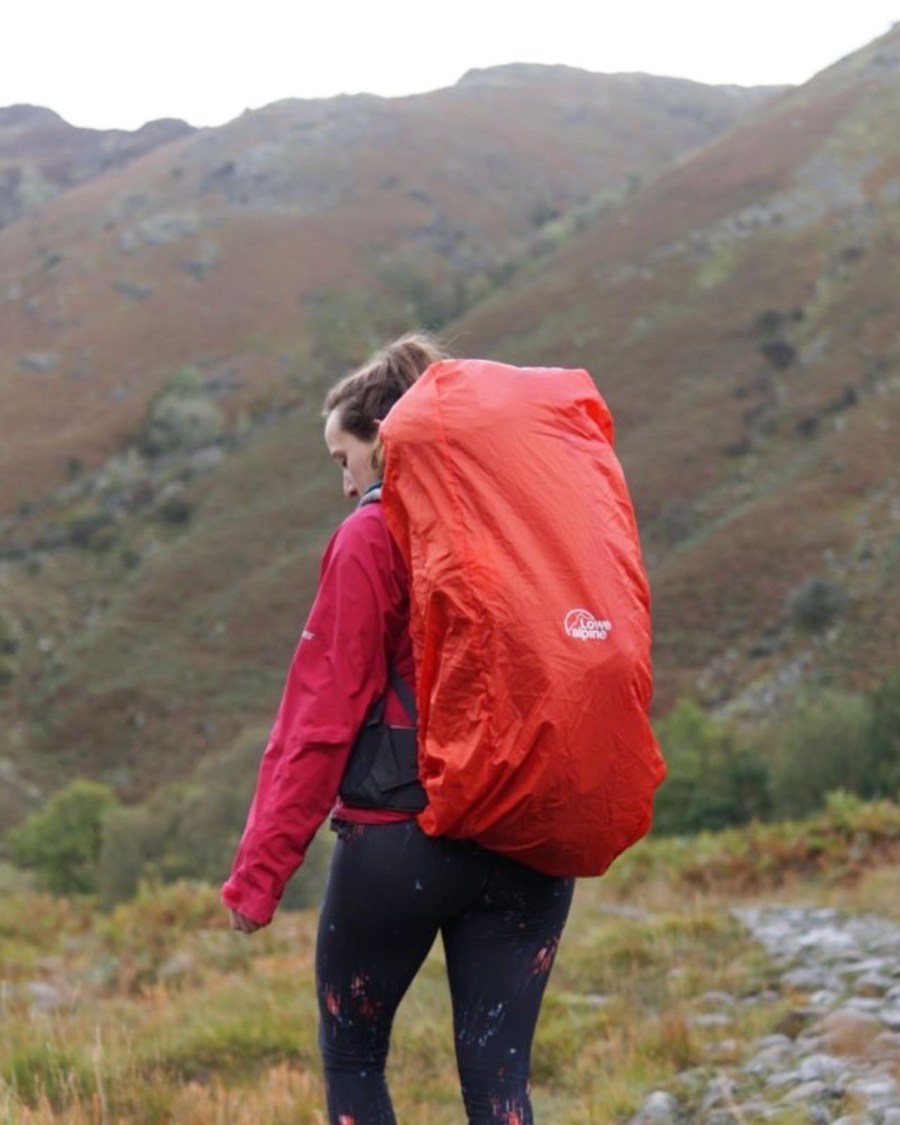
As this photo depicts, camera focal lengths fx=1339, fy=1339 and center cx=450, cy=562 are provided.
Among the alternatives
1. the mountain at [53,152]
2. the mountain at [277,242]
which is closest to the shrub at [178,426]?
the mountain at [277,242]

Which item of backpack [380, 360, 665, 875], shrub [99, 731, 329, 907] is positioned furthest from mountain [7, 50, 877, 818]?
backpack [380, 360, 665, 875]

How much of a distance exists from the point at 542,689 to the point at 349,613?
0.34m

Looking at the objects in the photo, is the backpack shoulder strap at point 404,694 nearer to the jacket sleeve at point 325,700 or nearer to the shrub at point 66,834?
the jacket sleeve at point 325,700

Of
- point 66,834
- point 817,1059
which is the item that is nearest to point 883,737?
point 817,1059

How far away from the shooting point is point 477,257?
284ft

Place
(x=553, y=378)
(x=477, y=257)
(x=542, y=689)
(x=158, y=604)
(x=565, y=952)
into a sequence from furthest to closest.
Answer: (x=477, y=257) < (x=158, y=604) < (x=565, y=952) < (x=553, y=378) < (x=542, y=689)

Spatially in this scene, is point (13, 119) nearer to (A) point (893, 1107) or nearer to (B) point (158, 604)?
(B) point (158, 604)

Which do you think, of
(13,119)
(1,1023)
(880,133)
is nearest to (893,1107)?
(1,1023)

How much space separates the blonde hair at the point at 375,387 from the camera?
242cm

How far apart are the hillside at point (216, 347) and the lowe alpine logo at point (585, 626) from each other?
37389 millimetres

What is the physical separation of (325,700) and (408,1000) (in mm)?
3659

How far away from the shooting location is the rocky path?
3.32 metres

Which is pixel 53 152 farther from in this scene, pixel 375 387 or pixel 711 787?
pixel 375 387

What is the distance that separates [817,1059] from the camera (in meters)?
3.75
